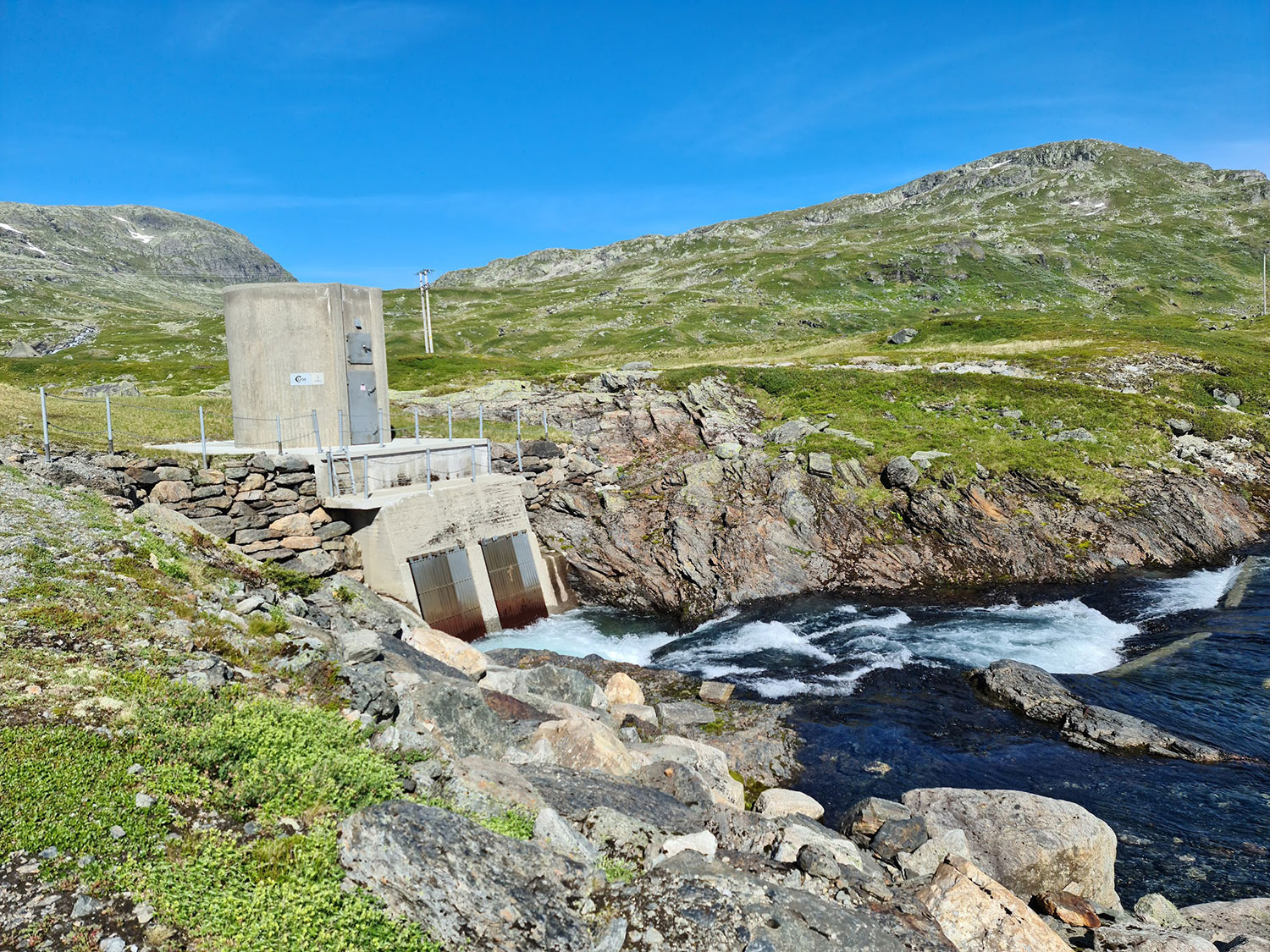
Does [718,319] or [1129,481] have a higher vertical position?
[718,319]

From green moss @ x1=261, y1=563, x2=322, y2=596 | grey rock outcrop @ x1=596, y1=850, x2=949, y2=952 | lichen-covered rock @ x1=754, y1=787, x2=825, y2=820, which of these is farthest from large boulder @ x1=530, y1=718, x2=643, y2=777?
green moss @ x1=261, y1=563, x2=322, y2=596

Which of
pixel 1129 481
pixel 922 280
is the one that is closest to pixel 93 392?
pixel 1129 481

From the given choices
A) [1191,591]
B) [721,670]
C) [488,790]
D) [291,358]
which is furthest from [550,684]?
[1191,591]

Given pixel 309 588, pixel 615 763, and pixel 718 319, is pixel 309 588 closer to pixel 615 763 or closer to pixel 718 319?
pixel 615 763

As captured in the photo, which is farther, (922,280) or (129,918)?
(922,280)

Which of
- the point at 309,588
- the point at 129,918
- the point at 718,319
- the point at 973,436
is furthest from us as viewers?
the point at 718,319

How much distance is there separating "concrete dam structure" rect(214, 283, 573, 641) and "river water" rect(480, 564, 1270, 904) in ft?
7.65

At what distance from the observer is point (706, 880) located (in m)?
7.59

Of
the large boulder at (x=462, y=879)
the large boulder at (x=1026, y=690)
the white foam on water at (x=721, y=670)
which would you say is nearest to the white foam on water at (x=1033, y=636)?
the large boulder at (x=1026, y=690)

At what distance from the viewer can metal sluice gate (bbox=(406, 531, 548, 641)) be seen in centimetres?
2361

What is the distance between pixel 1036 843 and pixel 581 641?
15.6 m

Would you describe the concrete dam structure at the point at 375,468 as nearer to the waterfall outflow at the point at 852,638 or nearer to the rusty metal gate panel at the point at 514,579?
the rusty metal gate panel at the point at 514,579

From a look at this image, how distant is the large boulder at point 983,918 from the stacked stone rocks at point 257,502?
19.3m

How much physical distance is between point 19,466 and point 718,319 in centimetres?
11185
